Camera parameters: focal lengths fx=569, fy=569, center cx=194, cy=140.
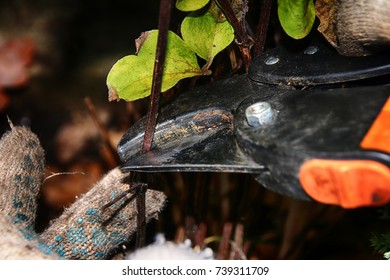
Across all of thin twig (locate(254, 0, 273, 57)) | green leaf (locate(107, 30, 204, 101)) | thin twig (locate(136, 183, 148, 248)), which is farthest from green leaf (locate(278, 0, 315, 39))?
thin twig (locate(136, 183, 148, 248))

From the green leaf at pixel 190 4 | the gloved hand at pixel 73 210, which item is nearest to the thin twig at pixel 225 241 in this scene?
the gloved hand at pixel 73 210

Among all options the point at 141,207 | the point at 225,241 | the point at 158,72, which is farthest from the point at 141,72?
the point at 225,241

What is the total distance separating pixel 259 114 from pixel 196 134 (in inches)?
3.6

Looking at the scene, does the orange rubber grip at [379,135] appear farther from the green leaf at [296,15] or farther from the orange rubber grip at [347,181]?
the green leaf at [296,15]

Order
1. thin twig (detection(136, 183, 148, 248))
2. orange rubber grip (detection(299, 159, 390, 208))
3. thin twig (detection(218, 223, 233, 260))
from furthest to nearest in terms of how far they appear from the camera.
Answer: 1. thin twig (detection(218, 223, 233, 260))
2. thin twig (detection(136, 183, 148, 248))
3. orange rubber grip (detection(299, 159, 390, 208))

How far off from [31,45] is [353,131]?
3.48 feet

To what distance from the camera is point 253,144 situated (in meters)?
0.55

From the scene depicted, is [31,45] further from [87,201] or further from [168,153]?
[168,153]

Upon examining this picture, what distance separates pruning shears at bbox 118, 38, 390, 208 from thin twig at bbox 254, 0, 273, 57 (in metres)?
0.02

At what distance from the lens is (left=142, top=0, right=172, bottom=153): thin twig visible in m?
0.53

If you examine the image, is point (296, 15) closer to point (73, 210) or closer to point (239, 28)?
point (239, 28)

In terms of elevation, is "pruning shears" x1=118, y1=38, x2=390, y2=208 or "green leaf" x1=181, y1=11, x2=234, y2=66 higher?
"green leaf" x1=181, y1=11, x2=234, y2=66

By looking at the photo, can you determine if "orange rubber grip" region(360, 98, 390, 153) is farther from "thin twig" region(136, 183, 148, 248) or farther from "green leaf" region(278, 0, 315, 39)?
"thin twig" region(136, 183, 148, 248)
